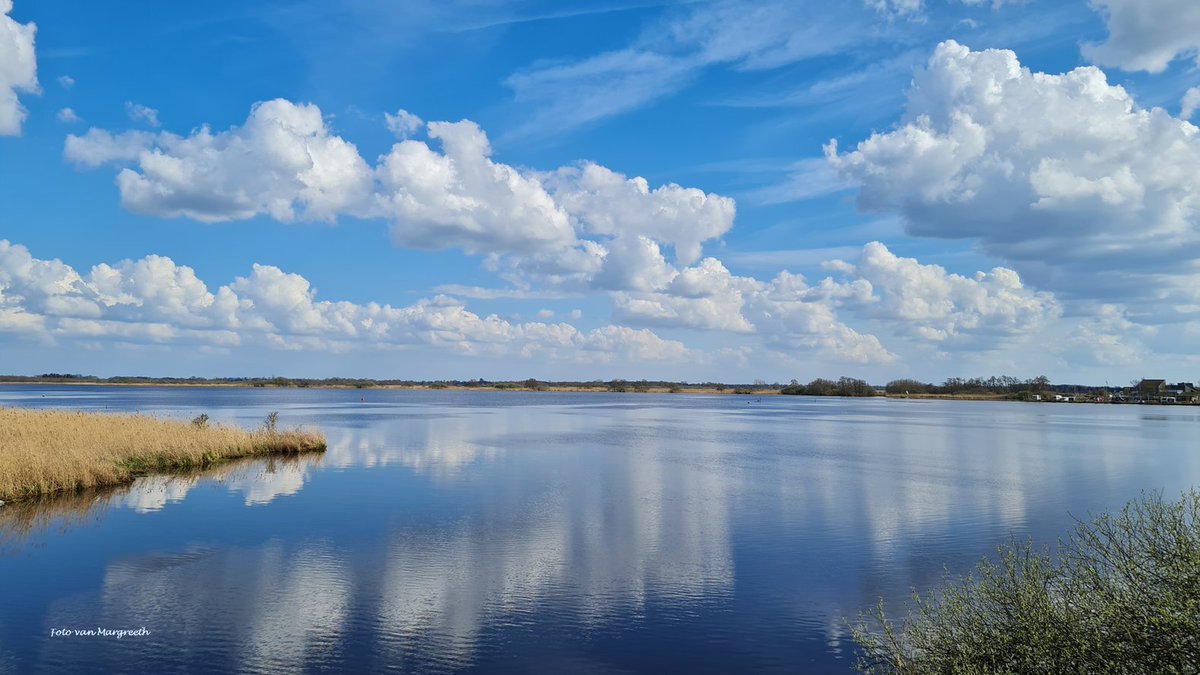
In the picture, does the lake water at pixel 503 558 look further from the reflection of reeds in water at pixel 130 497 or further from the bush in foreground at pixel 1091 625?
the bush in foreground at pixel 1091 625

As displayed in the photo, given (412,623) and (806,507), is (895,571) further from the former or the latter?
(412,623)

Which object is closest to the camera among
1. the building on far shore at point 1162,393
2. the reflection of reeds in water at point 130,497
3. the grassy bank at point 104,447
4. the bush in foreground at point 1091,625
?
the bush in foreground at point 1091,625

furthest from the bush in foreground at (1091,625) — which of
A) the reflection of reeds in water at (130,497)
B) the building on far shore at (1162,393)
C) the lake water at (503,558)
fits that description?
the building on far shore at (1162,393)

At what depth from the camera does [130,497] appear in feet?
80.2

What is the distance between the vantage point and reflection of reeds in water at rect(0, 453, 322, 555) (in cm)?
1951

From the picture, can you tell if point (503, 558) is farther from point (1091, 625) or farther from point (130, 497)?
point (130, 497)

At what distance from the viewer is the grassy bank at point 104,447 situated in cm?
2344

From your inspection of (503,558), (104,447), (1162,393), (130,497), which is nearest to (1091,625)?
(503,558)

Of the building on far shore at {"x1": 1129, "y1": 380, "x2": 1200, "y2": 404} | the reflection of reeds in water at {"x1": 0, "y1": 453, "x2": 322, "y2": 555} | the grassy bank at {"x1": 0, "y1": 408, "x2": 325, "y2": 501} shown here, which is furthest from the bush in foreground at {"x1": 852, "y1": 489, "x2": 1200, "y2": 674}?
the building on far shore at {"x1": 1129, "y1": 380, "x2": 1200, "y2": 404}

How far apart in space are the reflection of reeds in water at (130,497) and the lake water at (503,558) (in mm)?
149

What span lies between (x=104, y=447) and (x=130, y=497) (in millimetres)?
5875

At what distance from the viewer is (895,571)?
1584 centimetres

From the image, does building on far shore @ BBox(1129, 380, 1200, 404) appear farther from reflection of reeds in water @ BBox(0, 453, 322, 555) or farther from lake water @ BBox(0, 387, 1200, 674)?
reflection of reeds in water @ BBox(0, 453, 322, 555)

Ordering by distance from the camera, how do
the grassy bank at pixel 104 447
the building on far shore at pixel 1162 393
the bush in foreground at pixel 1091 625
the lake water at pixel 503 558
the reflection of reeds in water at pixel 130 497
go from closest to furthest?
the bush in foreground at pixel 1091 625
the lake water at pixel 503 558
the reflection of reeds in water at pixel 130 497
the grassy bank at pixel 104 447
the building on far shore at pixel 1162 393
